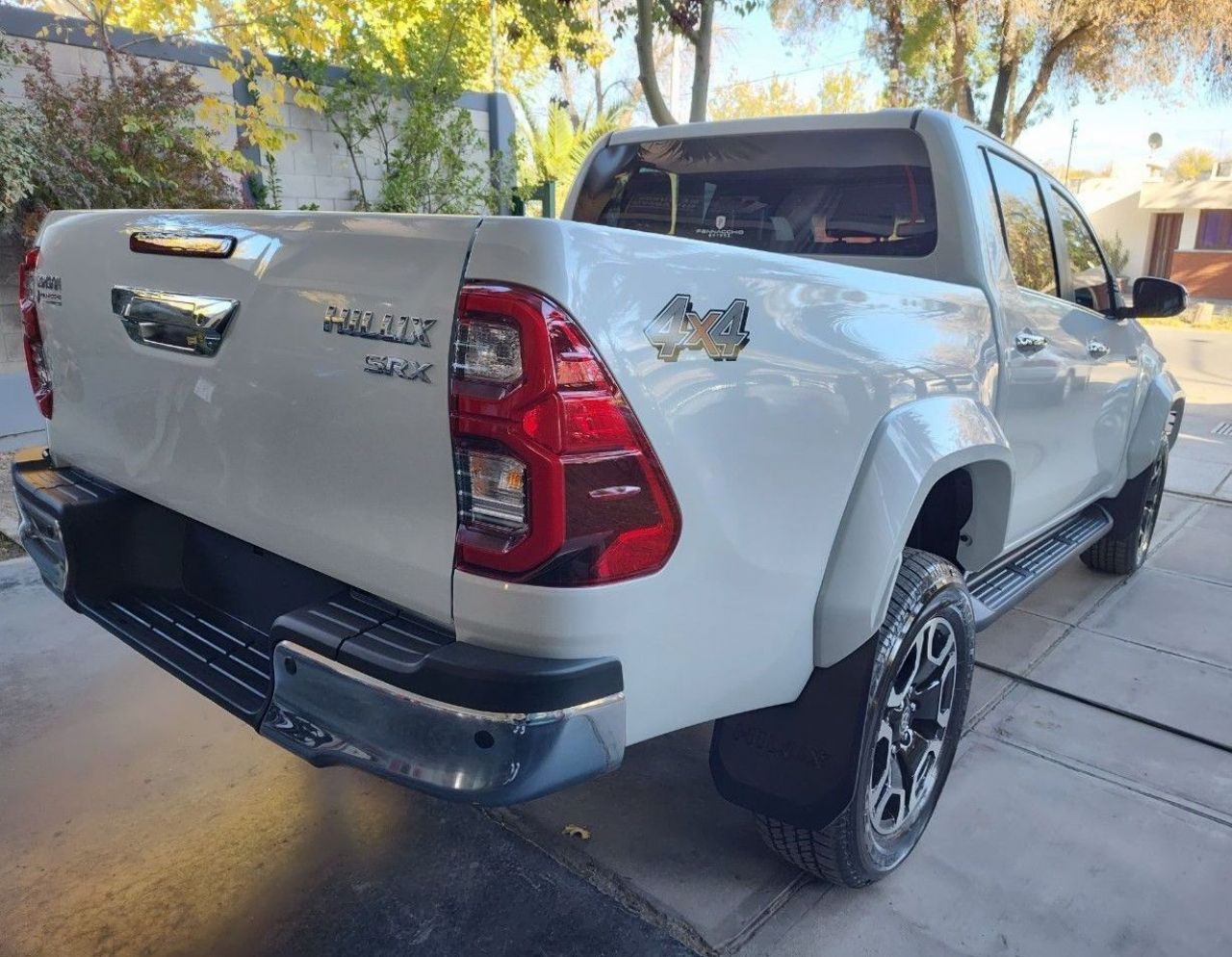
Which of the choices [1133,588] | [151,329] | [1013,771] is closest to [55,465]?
[151,329]

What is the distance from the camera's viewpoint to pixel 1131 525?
15.6 ft

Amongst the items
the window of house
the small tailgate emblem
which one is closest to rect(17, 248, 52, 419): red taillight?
the small tailgate emblem

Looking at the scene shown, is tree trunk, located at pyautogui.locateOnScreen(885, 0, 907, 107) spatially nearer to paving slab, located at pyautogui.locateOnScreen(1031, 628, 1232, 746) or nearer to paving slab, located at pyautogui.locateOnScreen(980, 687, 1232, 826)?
paving slab, located at pyautogui.locateOnScreen(1031, 628, 1232, 746)

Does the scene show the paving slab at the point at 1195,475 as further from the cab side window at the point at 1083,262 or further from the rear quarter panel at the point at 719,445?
the rear quarter panel at the point at 719,445

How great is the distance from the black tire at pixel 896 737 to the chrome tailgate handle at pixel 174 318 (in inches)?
64.7

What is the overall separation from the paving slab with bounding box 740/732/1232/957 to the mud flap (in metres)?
0.36

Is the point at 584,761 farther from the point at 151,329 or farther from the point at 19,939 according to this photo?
the point at 19,939

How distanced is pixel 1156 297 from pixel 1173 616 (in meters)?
1.52

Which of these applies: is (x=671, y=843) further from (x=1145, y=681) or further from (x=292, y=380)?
(x=1145, y=681)

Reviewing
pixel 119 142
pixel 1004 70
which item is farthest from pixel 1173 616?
pixel 1004 70

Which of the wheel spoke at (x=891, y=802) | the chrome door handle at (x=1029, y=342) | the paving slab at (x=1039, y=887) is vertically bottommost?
the paving slab at (x=1039, y=887)

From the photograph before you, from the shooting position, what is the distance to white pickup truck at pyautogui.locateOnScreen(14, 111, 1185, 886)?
5.35 feet

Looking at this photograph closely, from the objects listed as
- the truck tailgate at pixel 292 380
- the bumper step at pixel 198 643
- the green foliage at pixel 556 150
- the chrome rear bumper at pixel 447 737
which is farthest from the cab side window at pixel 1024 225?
the green foliage at pixel 556 150

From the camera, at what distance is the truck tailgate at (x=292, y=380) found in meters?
1.71
